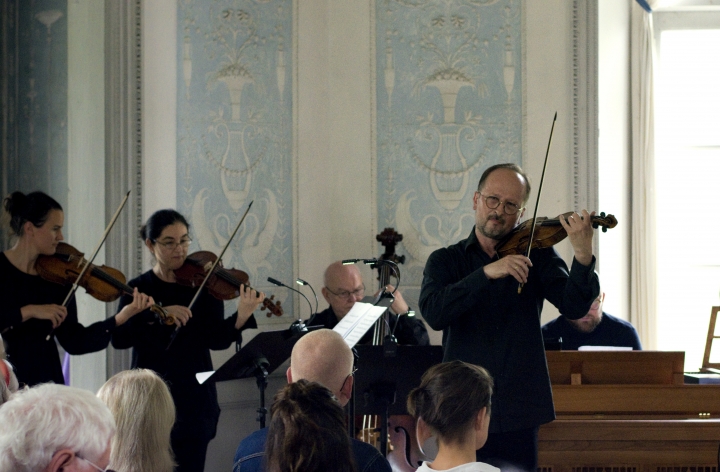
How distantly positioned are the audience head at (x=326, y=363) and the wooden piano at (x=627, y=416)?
1212 mm

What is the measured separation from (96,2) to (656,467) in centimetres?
351

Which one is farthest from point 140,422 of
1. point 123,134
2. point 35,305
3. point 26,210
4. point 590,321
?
point 590,321

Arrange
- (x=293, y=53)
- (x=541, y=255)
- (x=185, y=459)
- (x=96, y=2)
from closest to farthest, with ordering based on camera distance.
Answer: (x=541, y=255) < (x=185, y=459) < (x=96, y=2) < (x=293, y=53)

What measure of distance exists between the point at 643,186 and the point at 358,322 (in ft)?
8.61

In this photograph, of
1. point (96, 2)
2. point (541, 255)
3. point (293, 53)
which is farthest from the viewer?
point (293, 53)

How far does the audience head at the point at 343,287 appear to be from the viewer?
170 inches

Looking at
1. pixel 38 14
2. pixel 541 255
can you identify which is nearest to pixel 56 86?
pixel 38 14

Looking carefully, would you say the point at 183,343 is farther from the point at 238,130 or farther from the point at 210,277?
the point at 238,130

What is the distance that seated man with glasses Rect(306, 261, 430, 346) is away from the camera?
427cm

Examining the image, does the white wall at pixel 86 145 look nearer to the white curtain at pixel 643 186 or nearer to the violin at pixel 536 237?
the violin at pixel 536 237

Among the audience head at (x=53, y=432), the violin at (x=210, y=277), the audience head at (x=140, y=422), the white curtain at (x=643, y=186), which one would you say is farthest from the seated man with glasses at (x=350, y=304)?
the audience head at (x=53, y=432)

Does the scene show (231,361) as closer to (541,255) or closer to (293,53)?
(541,255)

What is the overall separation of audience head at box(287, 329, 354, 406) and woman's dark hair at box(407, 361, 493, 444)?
7.1 inches

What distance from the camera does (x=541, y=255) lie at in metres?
2.77
